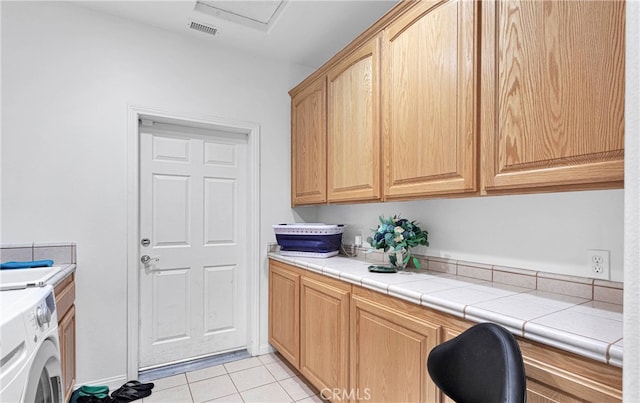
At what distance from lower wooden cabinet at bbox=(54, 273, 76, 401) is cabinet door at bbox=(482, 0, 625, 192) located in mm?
2184

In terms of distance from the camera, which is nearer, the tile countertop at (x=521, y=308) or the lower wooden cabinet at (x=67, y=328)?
the tile countertop at (x=521, y=308)

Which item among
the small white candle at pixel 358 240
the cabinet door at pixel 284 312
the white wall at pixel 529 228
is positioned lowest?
the cabinet door at pixel 284 312

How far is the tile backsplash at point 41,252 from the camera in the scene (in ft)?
6.30

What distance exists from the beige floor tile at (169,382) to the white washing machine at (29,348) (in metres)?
1.00

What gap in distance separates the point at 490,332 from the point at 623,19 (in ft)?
3.19

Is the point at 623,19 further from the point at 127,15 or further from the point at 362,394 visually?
the point at 127,15

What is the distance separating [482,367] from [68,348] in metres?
2.19

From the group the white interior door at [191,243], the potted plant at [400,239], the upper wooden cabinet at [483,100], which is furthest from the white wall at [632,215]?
the white interior door at [191,243]

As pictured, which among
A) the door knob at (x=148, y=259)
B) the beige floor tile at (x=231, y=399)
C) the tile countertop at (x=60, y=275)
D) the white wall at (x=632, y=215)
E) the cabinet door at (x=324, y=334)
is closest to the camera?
the white wall at (x=632, y=215)

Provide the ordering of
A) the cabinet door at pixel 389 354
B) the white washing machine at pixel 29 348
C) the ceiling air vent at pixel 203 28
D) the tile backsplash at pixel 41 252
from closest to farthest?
1. the white washing machine at pixel 29 348
2. the cabinet door at pixel 389 354
3. the tile backsplash at pixel 41 252
4. the ceiling air vent at pixel 203 28

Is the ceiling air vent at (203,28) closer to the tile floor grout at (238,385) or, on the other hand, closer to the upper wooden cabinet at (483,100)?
the upper wooden cabinet at (483,100)

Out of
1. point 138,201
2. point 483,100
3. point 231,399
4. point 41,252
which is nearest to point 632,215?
point 483,100

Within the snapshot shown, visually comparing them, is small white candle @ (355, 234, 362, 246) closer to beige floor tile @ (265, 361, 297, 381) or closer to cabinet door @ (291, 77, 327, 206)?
cabinet door @ (291, 77, 327, 206)

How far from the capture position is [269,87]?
9.25ft
